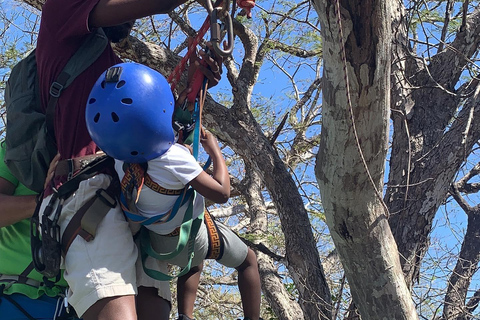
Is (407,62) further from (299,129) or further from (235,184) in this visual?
(299,129)

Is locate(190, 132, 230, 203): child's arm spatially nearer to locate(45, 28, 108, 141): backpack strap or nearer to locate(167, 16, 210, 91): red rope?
locate(167, 16, 210, 91): red rope

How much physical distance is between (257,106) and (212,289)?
2037 millimetres

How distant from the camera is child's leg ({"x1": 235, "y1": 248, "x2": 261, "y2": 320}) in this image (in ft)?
8.41

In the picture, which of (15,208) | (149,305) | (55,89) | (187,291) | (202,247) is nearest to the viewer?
(55,89)

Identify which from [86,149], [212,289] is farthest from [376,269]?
[212,289]

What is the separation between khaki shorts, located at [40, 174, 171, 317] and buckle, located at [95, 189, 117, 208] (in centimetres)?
2

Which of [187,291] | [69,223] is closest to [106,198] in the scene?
[69,223]

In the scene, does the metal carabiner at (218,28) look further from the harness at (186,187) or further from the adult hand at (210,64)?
the adult hand at (210,64)

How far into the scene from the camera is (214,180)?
6.75 ft

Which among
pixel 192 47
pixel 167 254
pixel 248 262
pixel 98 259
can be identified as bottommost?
pixel 98 259

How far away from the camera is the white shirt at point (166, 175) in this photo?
1948 mm

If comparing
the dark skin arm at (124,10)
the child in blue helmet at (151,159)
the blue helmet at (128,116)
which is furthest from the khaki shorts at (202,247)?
the dark skin arm at (124,10)

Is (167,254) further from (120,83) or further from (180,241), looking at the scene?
(120,83)

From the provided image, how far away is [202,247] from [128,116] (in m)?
0.67
